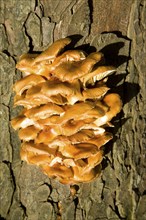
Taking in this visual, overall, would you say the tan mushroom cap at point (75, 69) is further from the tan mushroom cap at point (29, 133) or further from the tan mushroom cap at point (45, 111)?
the tan mushroom cap at point (29, 133)

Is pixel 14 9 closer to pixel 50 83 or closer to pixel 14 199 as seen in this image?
pixel 50 83

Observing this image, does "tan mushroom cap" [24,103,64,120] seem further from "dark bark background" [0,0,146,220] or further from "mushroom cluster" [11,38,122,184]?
"dark bark background" [0,0,146,220]

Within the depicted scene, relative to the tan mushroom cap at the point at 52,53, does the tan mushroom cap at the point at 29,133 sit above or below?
below

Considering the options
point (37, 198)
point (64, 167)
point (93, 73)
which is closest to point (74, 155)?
point (64, 167)

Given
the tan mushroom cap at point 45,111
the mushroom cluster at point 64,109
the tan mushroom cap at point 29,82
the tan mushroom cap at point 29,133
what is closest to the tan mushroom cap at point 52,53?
the mushroom cluster at point 64,109

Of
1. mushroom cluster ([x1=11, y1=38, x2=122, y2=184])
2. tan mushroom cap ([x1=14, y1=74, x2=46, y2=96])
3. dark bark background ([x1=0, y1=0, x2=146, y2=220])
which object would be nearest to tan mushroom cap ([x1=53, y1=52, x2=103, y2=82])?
mushroom cluster ([x1=11, y1=38, x2=122, y2=184])

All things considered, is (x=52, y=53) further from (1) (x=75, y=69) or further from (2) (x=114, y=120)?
(2) (x=114, y=120)

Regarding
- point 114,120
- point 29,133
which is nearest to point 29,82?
point 29,133
